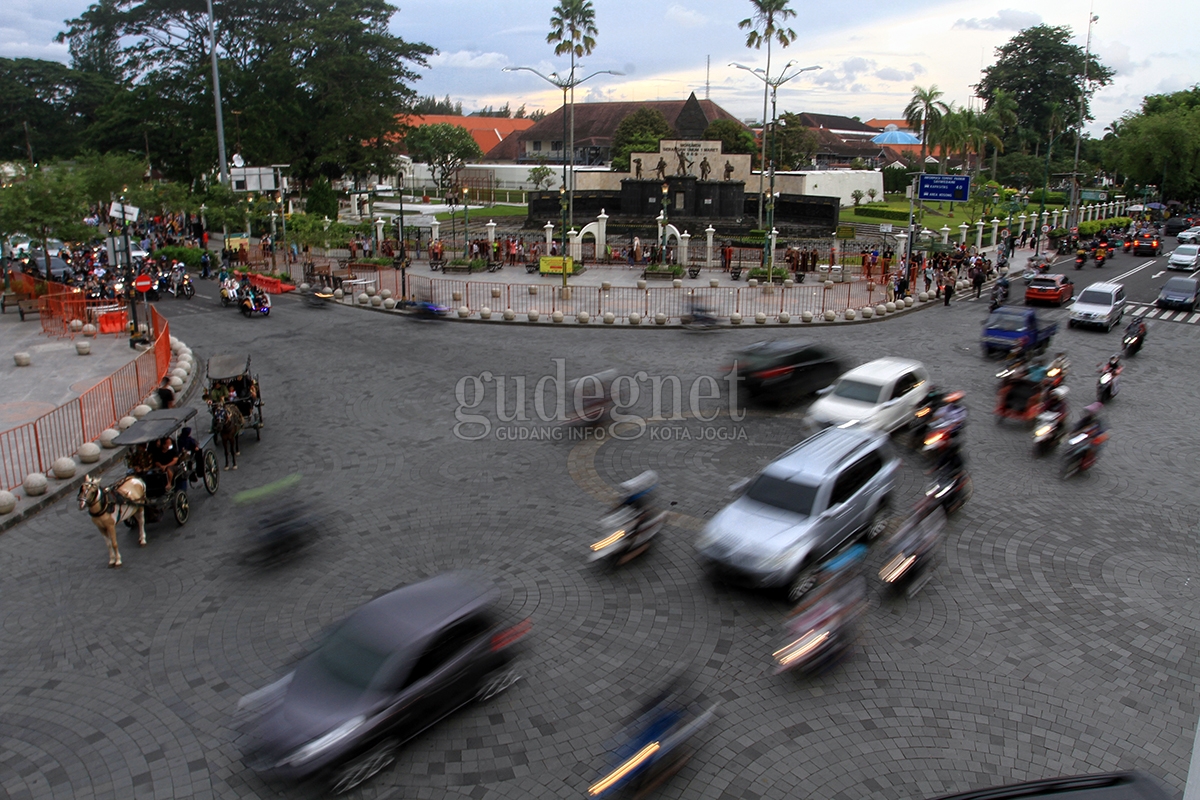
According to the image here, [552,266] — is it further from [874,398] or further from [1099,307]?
[874,398]

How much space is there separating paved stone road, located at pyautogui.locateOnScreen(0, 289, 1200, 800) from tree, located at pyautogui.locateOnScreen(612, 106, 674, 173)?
59334 mm

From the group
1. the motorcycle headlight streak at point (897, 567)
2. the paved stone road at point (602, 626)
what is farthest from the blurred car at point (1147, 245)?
the motorcycle headlight streak at point (897, 567)

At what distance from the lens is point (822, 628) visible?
27.9 ft

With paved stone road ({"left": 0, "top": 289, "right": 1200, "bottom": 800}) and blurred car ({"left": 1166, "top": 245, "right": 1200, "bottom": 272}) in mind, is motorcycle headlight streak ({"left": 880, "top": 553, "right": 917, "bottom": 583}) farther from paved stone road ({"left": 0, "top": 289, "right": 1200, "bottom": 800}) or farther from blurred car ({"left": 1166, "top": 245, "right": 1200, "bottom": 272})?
blurred car ({"left": 1166, "top": 245, "right": 1200, "bottom": 272})

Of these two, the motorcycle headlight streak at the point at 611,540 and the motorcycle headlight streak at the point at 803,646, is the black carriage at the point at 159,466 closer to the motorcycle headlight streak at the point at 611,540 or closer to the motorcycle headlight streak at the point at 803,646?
the motorcycle headlight streak at the point at 611,540

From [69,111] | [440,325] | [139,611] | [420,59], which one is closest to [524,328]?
[440,325]

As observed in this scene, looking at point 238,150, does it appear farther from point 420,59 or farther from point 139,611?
point 139,611

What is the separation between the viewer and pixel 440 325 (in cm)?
2659

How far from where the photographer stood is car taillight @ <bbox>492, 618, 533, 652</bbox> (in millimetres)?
8297

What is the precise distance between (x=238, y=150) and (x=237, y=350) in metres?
33.3

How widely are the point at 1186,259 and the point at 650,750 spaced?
45.0 m

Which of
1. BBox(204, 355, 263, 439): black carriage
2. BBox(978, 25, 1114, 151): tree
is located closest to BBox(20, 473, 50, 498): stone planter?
BBox(204, 355, 263, 439): black carriage

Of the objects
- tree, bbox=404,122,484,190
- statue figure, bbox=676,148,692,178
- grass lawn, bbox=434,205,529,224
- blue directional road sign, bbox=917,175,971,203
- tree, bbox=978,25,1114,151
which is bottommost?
grass lawn, bbox=434,205,529,224

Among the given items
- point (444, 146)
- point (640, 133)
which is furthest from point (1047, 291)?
point (444, 146)
